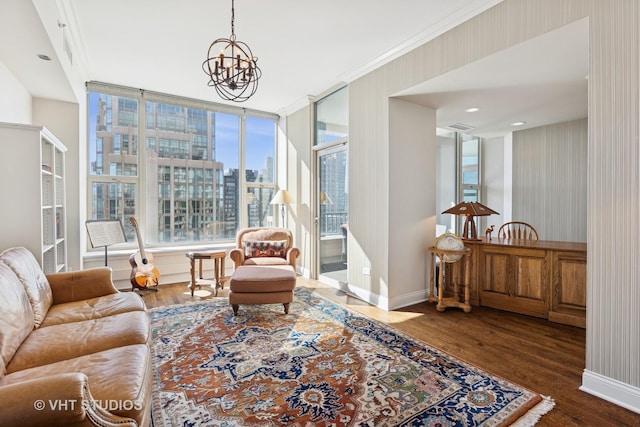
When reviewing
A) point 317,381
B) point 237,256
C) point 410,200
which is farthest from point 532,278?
point 237,256

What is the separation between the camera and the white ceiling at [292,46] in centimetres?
263

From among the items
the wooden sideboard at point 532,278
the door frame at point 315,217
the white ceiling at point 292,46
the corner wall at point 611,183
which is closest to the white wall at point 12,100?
the white ceiling at point 292,46

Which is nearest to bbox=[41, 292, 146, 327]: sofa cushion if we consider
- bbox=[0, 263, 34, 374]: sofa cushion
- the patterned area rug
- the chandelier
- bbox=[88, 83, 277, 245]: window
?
bbox=[0, 263, 34, 374]: sofa cushion

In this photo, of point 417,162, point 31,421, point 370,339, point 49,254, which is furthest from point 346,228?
point 31,421

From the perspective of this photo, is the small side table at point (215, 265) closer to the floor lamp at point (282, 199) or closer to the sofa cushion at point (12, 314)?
the floor lamp at point (282, 199)

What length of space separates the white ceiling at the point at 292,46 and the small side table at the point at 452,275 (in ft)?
6.09

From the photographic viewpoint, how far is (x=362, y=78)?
4070 millimetres

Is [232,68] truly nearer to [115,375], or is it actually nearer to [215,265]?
[115,375]

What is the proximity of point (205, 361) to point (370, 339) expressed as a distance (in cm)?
141

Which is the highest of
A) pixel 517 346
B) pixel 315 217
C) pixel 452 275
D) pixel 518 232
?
pixel 315 217

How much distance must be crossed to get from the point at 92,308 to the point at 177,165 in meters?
3.34

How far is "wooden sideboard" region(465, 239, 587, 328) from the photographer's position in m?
3.12

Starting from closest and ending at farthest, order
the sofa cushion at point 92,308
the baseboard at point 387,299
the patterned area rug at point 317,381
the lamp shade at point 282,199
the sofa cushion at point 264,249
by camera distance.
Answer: the patterned area rug at point 317,381 → the sofa cushion at point 92,308 → the baseboard at point 387,299 → the sofa cushion at point 264,249 → the lamp shade at point 282,199

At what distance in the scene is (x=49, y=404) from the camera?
1.04 m
